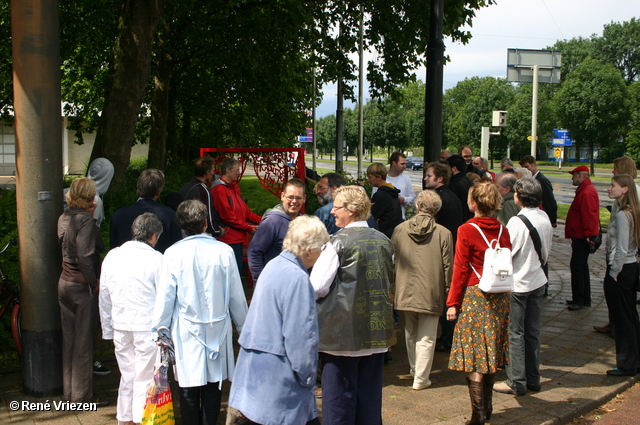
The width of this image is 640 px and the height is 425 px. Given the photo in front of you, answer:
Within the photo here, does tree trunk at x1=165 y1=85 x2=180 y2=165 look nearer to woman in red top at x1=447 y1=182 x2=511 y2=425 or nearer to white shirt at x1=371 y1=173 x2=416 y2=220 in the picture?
white shirt at x1=371 y1=173 x2=416 y2=220

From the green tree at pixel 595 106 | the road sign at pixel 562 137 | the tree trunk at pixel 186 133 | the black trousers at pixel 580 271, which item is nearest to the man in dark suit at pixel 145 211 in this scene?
the black trousers at pixel 580 271

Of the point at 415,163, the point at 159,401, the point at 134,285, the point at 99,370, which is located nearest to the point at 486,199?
the point at 134,285

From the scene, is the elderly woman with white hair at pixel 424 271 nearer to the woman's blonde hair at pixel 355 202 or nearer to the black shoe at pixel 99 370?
the woman's blonde hair at pixel 355 202

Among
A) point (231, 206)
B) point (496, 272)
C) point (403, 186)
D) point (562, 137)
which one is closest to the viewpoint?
point (496, 272)

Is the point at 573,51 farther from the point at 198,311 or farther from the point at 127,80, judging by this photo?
the point at 198,311

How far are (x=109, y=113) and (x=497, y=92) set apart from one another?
2572 inches

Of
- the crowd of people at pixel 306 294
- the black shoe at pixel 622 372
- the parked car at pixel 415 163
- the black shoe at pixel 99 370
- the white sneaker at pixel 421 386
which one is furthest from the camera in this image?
the parked car at pixel 415 163

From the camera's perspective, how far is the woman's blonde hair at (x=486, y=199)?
5.03 m

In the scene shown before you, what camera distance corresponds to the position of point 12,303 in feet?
19.4

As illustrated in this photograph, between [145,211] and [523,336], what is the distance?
3427 millimetres

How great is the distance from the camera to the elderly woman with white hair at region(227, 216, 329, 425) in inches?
128

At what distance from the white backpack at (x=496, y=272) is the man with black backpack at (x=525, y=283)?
0.66m

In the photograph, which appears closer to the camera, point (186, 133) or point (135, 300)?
point (135, 300)

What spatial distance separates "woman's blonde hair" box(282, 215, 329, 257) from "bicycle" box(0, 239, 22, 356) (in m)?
3.42
